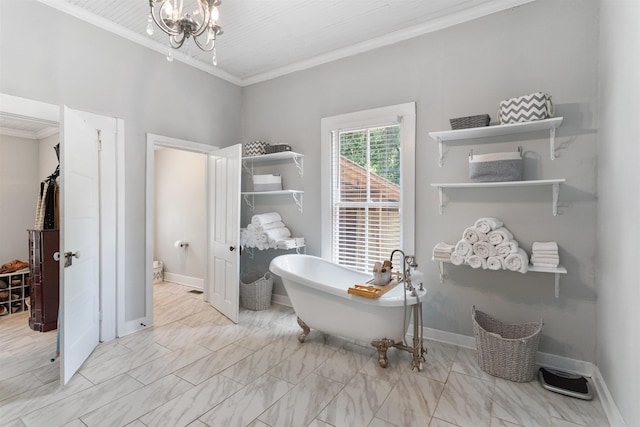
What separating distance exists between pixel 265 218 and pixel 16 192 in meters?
3.62

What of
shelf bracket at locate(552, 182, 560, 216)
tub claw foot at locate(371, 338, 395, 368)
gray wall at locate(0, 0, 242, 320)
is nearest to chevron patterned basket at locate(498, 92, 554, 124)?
shelf bracket at locate(552, 182, 560, 216)

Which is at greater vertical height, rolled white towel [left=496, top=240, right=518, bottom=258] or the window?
the window

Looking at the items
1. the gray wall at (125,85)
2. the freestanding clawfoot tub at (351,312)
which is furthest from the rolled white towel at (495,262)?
the gray wall at (125,85)

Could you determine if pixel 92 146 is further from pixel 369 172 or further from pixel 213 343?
pixel 369 172

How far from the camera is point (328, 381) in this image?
86.6 inches

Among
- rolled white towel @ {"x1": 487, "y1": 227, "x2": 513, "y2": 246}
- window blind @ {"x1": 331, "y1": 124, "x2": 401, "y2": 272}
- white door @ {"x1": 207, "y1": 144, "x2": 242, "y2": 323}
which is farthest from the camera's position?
white door @ {"x1": 207, "y1": 144, "x2": 242, "y2": 323}

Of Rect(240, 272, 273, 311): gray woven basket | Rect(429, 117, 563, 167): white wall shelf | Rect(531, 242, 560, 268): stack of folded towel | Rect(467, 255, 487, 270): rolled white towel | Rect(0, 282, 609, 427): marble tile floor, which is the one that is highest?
Rect(429, 117, 563, 167): white wall shelf

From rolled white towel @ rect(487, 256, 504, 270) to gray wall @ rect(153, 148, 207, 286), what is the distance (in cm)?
360

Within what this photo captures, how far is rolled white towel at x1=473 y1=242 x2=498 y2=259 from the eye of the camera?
235 centimetres

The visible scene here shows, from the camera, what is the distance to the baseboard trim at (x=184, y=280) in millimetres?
4644

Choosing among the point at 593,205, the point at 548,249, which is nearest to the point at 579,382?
the point at 548,249

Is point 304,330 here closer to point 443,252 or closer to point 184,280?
point 443,252

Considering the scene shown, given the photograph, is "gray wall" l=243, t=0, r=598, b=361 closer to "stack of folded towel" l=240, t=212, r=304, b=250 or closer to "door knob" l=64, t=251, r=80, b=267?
"stack of folded towel" l=240, t=212, r=304, b=250

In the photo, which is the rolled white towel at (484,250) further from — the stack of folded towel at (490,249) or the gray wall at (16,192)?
Result: the gray wall at (16,192)
